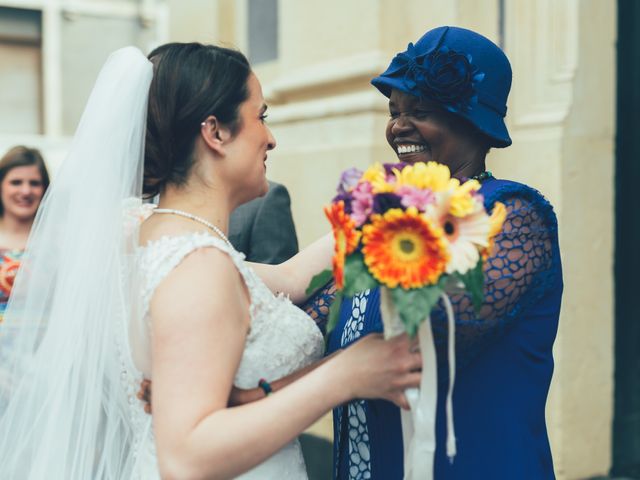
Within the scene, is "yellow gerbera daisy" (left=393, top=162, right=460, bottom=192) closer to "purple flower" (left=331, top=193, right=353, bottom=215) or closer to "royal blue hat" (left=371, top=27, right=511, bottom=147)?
"purple flower" (left=331, top=193, right=353, bottom=215)

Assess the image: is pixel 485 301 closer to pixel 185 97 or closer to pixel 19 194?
pixel 185 97

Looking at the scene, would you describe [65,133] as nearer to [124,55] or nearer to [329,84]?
[329,84]

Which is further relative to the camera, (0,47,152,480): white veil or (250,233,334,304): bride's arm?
(250,233,334,304): bride's arm

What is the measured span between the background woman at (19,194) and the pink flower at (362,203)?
3.63 metres

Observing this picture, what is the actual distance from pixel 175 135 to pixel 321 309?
0.63 m

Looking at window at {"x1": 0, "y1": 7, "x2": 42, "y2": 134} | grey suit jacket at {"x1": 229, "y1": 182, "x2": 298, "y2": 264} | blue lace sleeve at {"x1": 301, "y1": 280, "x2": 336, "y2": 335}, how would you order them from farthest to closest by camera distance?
window at {"x1": 0, "y1": 7, "x2": 42, "y2": 134} < grey suit jacket at {"x1": 229, "y1": 182, "x2": 298, "y2": 264} < blue lace sleeve at {"x1": 301, "y1": 280, "x2": 336, "y2": 335}

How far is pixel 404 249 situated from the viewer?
1486mm

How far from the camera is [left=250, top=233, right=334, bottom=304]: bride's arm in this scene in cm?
231

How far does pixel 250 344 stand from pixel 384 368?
0.39 meters

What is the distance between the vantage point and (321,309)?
7.28 ft

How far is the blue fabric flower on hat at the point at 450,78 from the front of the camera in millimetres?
1856

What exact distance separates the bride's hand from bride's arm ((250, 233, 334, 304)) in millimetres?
648

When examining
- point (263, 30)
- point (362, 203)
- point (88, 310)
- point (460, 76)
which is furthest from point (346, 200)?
point (263, 30)

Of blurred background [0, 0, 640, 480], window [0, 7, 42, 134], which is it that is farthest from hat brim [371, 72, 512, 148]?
window [0, 7, 42, 134]
